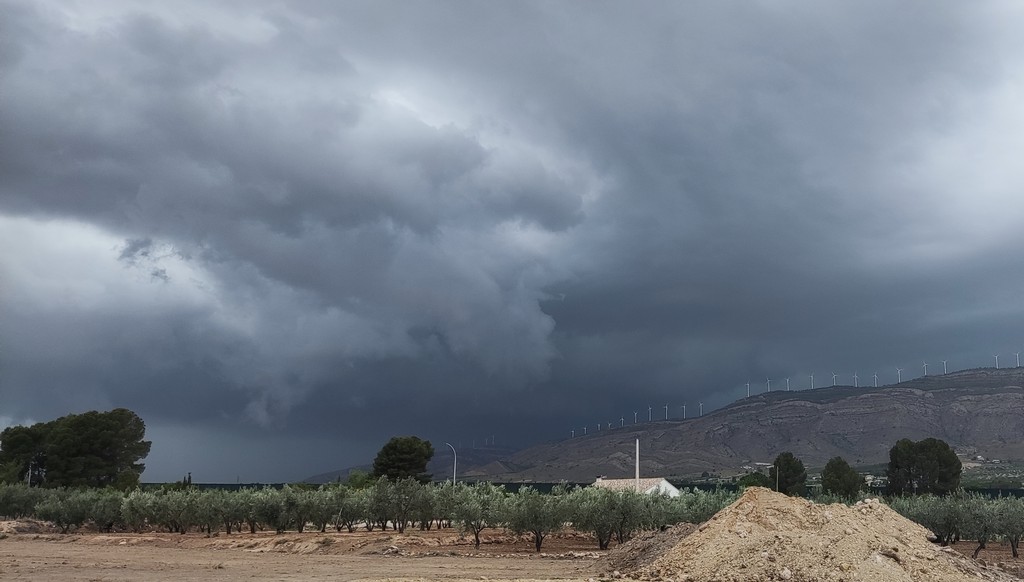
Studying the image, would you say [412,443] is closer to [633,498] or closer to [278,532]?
[278,532]

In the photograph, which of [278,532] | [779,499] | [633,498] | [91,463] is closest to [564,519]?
[633,498]

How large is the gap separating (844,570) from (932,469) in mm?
91501

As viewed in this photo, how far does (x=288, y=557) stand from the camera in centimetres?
3797

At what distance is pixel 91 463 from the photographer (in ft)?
315

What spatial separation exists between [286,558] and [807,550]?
2301 centimetres

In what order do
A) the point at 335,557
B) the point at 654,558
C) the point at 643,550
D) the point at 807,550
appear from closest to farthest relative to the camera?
the point at 807,550, the point at 654,558, the point at 643,550, the point at 335,557

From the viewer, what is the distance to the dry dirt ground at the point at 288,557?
28.8 m

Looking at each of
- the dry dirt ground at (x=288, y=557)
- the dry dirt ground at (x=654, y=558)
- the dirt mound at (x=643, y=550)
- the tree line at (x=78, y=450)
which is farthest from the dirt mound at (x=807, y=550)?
the tree line at (x=78, y=450)

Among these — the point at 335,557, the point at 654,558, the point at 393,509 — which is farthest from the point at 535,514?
the point at 654,558

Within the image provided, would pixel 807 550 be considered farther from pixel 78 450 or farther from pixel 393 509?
pixel 78 450

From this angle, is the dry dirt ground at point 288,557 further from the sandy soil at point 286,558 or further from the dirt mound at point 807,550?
the dirt mound at point 807,550

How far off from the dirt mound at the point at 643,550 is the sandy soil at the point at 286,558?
0.92 meters

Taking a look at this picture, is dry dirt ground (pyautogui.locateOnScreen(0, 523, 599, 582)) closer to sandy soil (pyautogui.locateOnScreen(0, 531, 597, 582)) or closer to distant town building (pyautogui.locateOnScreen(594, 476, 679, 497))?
sandy soil (pyautogui.locateOnScreen(0, 531, 597, 582))

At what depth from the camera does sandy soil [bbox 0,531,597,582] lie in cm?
2881
